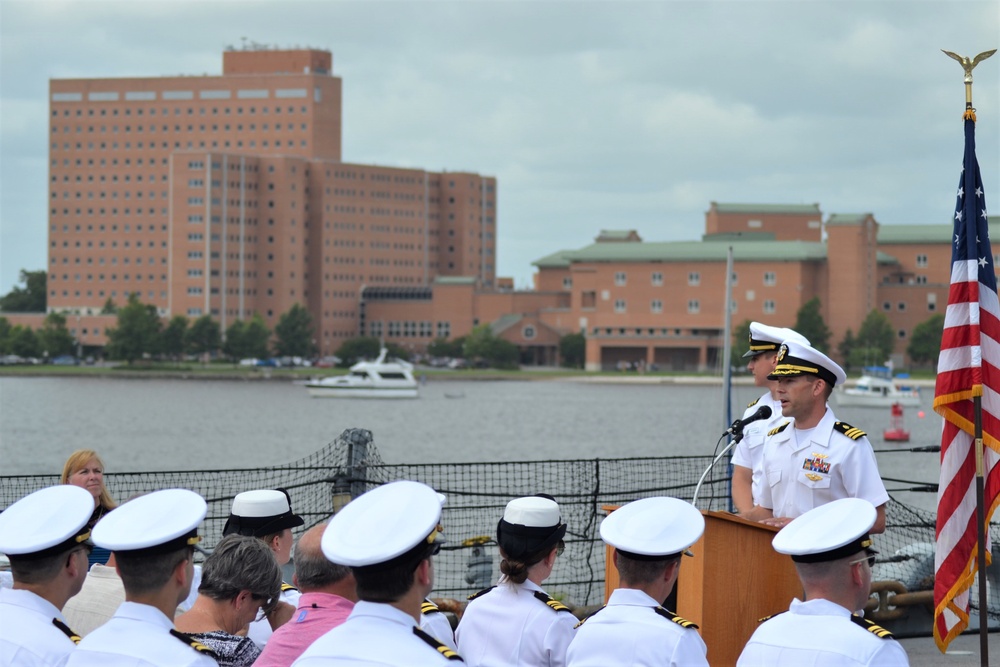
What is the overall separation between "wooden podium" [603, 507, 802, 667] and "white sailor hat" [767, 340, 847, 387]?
0.83 m

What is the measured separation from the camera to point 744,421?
681 centimetres

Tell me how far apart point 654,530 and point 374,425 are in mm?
70187

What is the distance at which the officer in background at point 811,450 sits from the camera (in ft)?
20.4

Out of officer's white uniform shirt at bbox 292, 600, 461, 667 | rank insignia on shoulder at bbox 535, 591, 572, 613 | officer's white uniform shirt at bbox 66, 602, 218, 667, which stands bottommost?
rank insignia on shoulder at bbox 535, 591, 572, 613

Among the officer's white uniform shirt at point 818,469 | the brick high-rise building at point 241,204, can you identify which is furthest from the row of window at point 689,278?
the officer's white uniform shirt at point 818,469

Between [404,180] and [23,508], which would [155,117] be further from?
[23,508]

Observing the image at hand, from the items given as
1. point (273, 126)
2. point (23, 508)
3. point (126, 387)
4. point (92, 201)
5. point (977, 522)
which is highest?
point (273, 126)

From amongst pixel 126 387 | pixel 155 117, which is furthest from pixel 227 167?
pixel 126 387

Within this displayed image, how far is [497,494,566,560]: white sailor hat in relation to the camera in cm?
480

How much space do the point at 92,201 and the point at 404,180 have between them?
3981cm

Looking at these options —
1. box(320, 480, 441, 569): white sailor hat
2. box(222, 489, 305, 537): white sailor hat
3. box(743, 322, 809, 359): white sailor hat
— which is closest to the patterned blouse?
box(222, 489, 305, 537): white sailor hat

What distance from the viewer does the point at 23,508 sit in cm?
415

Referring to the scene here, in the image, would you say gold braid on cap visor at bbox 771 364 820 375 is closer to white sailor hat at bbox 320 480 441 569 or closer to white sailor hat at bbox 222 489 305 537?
white sailor hat at bbox 222 489 305 537

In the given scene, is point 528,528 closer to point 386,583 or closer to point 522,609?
point 522,609
